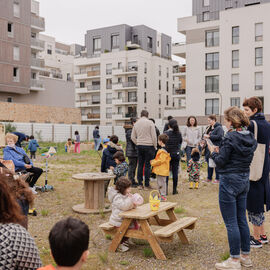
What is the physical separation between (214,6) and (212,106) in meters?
13.4

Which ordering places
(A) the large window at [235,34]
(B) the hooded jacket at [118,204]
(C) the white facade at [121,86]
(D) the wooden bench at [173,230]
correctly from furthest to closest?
1. (C) the white facade at [121,86]
2. (A) the large window at [235,34]
3. (B) the hooded jacket at [118,204]
4. (D) the wooden bench at [173,230]

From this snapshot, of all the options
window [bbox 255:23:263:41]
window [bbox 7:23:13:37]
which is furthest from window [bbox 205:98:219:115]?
window [bbox 7:23:13:37]

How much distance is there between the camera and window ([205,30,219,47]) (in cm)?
4234

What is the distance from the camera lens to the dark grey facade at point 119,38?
2466 inches

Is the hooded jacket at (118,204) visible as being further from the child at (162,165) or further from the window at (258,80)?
the window at (258,80)

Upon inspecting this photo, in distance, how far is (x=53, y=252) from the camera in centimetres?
218

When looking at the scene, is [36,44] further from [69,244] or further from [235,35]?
[69,244]

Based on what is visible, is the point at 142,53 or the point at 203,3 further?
the point at 142,53

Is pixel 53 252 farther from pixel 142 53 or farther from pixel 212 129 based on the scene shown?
pixel 142 53

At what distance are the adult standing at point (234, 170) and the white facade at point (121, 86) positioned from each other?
183ft

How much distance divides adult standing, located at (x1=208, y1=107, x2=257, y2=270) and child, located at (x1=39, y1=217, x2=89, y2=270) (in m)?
2.43

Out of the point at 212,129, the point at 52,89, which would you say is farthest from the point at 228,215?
the point at 52,89

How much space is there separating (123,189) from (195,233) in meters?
1.75

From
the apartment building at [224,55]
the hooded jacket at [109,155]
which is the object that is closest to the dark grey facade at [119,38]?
the apartment building at [224,55]
